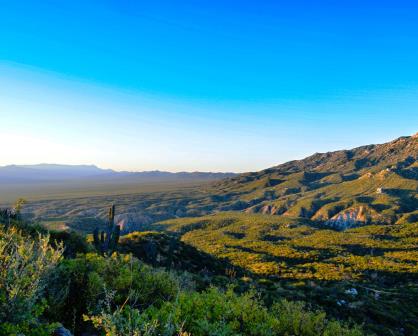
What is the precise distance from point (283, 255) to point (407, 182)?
5846 inches

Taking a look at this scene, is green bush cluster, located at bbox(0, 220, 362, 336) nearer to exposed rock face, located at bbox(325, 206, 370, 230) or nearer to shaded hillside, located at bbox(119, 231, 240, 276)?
shaded hillside, located at bbox(119, 231, 240, 276)

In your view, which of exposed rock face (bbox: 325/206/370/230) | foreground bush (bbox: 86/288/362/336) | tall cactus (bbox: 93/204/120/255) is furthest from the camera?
exposed rock face (bbox: 325/206/370/230)

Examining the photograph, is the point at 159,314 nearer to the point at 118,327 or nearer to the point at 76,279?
the point at 118,327

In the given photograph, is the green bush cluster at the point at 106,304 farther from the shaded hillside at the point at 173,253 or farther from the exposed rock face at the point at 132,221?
the exposed rock face at the point at 132,221

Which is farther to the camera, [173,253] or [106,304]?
[173,253]

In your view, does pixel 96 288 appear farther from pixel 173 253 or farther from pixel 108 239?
pixel 173 253

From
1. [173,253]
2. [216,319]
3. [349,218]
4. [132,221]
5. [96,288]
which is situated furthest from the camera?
[132,221]

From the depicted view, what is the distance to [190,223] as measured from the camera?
548 ft

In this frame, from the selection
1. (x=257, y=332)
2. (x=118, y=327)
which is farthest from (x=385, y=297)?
(x=118, y=327)

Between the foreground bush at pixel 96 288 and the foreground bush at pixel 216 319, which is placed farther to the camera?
the foreground bush at pixel 96 288

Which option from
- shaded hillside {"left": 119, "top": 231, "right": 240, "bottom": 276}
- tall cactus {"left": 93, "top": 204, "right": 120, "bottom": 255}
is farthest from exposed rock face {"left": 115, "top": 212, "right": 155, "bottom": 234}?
tall cactus {"left": 93, "top": 204, "right": 120, "bottom": 255}

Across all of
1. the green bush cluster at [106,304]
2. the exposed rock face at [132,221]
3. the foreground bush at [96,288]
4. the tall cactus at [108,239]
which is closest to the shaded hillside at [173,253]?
the tall cactus at [108,239]

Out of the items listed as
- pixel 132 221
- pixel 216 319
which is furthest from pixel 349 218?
pixel 216 319

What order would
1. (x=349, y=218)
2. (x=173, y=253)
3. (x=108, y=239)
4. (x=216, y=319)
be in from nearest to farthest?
(x=216, y=319), (x=108, y=239), (x=173, y=253), (x=349, y=218)
